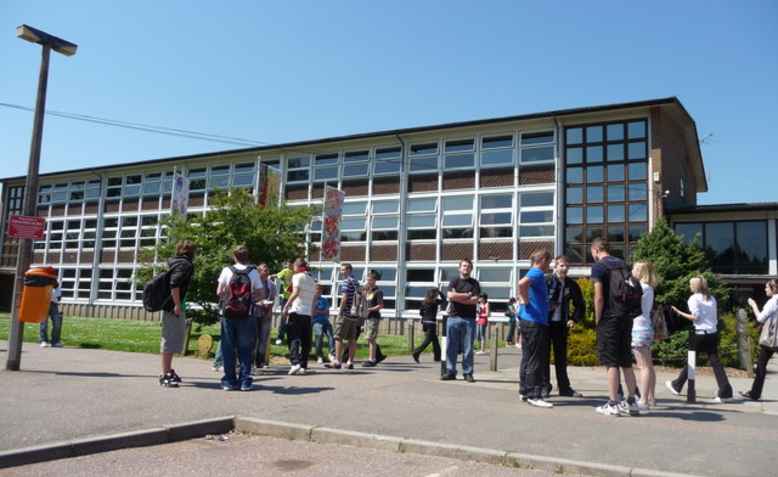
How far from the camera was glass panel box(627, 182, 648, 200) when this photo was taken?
90.5 feet

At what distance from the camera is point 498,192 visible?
3111 cm

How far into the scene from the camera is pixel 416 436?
6.03 m

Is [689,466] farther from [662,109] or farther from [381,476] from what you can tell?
[662,109]

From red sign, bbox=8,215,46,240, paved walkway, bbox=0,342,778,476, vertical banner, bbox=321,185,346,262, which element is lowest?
paved walkway, bbox=0,342,778,476

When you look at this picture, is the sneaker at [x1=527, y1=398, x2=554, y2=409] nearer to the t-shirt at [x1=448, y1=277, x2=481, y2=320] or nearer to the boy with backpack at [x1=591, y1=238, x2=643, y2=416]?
the boy with backpack at [x1=591, y1=238, x2=643, y2=416]

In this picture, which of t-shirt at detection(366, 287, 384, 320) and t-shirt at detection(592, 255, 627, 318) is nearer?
t-shirt at detection(592, 255, 627, 318)

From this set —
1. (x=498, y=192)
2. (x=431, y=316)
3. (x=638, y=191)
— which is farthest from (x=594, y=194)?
(x=431, y=316)

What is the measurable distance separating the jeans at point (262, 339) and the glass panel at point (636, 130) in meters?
22.3

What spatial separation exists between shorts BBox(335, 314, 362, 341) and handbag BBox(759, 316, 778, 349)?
653 centimetres

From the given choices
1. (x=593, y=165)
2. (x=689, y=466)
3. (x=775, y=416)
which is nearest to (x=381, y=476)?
(x=689, y=466)

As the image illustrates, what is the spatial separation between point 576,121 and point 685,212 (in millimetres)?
6246

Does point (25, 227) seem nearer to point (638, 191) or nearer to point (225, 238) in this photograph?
point (225, 238)

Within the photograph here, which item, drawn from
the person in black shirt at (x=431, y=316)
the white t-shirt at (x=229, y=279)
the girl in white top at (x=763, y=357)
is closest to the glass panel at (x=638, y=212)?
the person in black shirt at (x=431, y=316)

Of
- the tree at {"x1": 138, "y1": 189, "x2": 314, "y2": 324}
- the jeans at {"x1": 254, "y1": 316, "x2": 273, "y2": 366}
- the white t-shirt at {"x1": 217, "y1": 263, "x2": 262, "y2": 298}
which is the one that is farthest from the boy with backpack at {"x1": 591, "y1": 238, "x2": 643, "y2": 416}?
the tree at {"x1": 138, "y1": 189, "x2": 314, "y2": 324}
